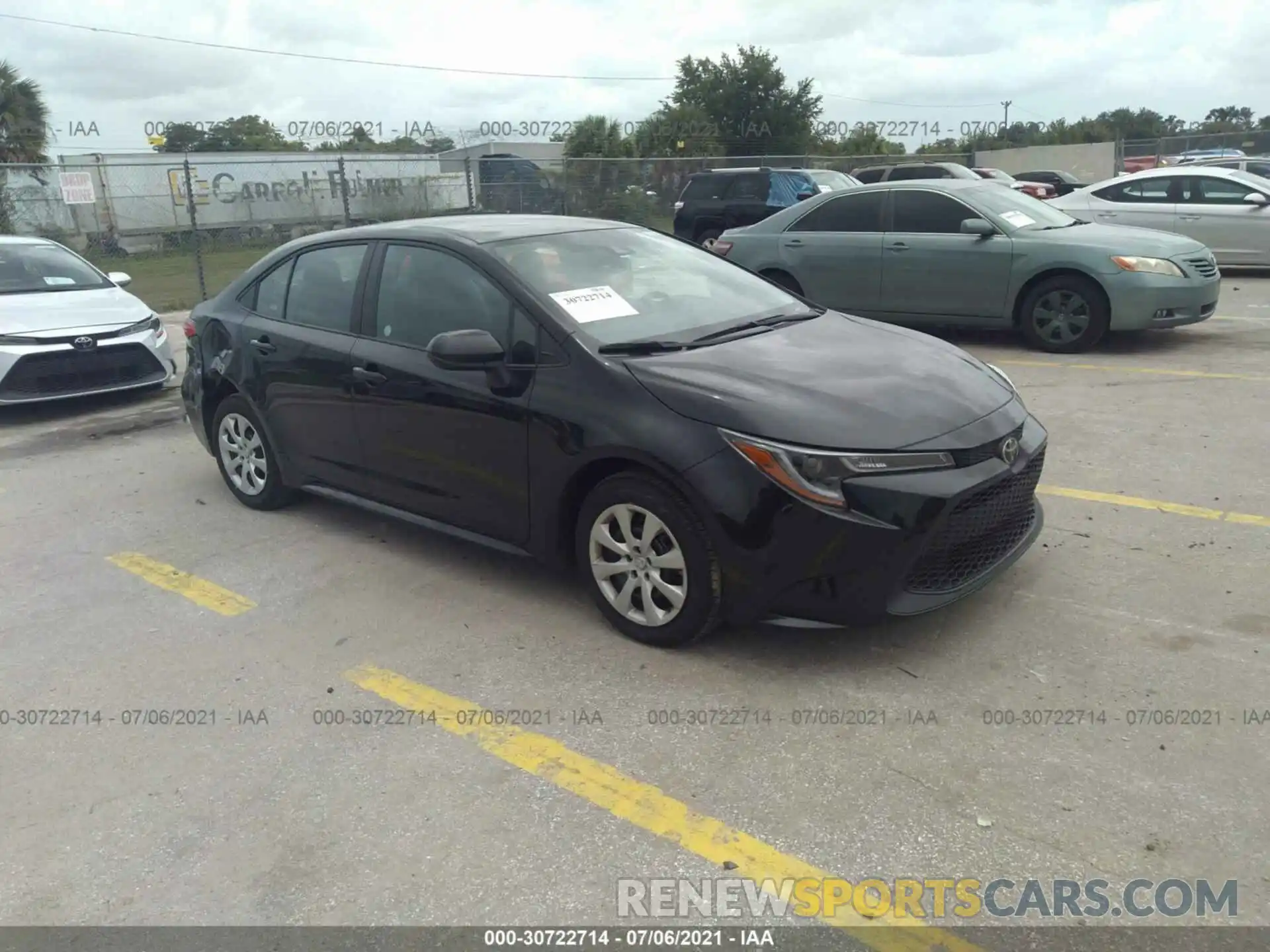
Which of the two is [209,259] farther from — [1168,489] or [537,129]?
[1168,489]

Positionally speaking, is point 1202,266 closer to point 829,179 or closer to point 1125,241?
point 1125,241

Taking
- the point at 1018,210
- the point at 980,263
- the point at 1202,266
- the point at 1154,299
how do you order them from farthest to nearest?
the point at 1018,210 < the point at 980,263 < the point at 1202,266 < the point at 1154,299

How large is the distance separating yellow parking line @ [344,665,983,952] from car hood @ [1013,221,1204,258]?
7275mm

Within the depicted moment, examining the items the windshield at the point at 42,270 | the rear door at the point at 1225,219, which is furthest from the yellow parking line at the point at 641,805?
the rear door at the point at 1225,219

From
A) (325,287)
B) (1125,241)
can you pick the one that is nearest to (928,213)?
(1125,241)

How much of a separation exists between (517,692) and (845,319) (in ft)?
7.80

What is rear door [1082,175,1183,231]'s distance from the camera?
1330 cm

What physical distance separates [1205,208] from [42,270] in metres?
13.3

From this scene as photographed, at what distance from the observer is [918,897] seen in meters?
2.60

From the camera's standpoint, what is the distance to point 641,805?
3.02 meters

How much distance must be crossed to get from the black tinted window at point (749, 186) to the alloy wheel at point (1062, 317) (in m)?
8.62

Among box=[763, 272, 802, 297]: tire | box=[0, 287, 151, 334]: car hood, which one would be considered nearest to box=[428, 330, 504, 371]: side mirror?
box=[0, 287, 151, 334]: car hood

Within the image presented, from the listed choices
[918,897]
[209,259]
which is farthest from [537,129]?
[918,897]

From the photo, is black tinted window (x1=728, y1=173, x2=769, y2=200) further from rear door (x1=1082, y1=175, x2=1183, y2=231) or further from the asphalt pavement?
the asphalt pavement
